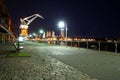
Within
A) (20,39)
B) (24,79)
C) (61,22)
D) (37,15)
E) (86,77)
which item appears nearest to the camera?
(24,79)

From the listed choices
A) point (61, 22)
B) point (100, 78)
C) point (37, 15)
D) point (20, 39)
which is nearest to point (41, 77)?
point (100, 78)

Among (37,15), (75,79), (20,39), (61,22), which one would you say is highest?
(37,15)

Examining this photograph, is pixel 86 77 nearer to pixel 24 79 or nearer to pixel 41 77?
pixel 41 77

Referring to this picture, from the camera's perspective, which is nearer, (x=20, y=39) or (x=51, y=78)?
(x=51, y=78)

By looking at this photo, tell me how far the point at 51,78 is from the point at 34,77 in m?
0.67

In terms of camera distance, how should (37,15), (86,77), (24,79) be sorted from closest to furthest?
(24,79) → (86,77) → (37,15)

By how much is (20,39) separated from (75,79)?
1106 cm

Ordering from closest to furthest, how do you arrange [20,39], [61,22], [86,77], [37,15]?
1. [86,77]
2. [20,39]
3. [61,22]
4. [37,15]

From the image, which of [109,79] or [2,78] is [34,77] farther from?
[109,79]

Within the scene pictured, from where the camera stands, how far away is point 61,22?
40219 mm

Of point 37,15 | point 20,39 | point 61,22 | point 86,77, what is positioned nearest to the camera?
point 86,77

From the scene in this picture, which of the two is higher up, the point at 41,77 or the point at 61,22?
the point at 61,22

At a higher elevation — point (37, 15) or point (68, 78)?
point (37, 15)


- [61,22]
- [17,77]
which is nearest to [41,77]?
[17,77]
